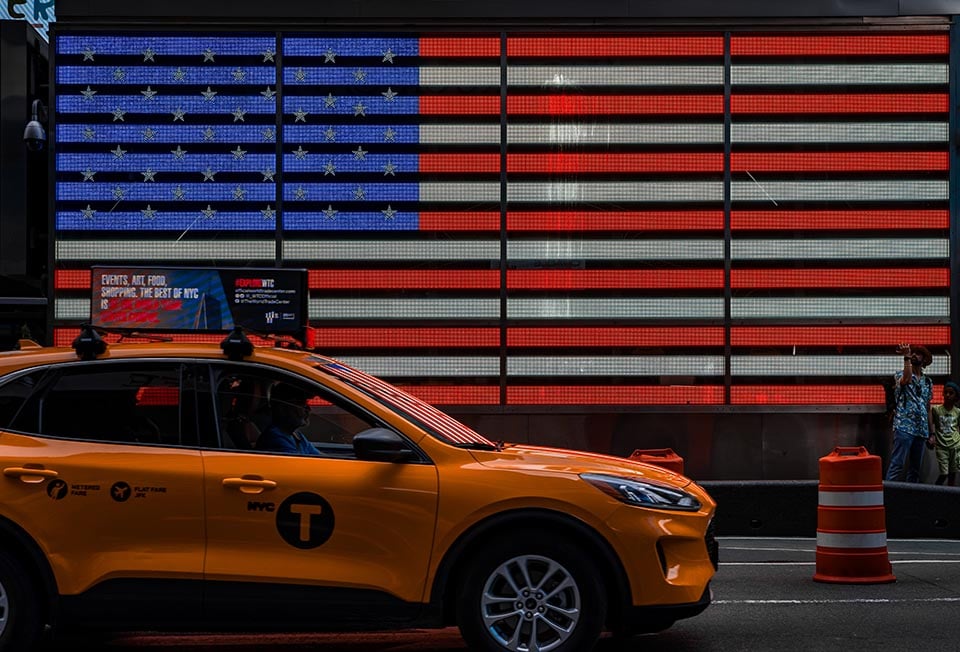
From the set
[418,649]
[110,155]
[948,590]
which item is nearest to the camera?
[418,649]

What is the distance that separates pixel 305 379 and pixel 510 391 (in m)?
9.19

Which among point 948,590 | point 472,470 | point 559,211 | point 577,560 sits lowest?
point 948,590

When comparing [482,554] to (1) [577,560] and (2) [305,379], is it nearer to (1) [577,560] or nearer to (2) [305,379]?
(1) [577,560]

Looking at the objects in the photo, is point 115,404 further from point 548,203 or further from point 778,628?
point 548,203

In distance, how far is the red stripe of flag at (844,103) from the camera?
15695 millimetres

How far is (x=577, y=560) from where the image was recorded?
627cm

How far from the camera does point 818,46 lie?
15711 millimetres

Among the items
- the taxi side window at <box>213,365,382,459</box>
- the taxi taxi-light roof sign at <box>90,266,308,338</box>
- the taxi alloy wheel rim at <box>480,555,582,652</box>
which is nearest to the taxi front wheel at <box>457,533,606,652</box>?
the taxi alloy wheel rim at <box>480,555,582,652</box>

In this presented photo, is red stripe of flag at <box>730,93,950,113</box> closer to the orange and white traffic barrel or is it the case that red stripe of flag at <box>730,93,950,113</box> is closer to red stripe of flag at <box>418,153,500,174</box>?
red stripe of flag at <box>418,153,500,174</box>

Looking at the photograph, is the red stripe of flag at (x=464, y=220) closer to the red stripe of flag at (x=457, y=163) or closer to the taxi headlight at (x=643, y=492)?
the red stripe of flag at (x=457, y=163)

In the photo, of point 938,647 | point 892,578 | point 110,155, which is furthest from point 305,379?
point 110,155

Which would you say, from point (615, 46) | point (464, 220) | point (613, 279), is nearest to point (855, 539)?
point (613, 279)

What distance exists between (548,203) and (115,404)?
9840 millimetres

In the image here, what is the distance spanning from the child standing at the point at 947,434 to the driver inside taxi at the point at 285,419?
10.6 meters
